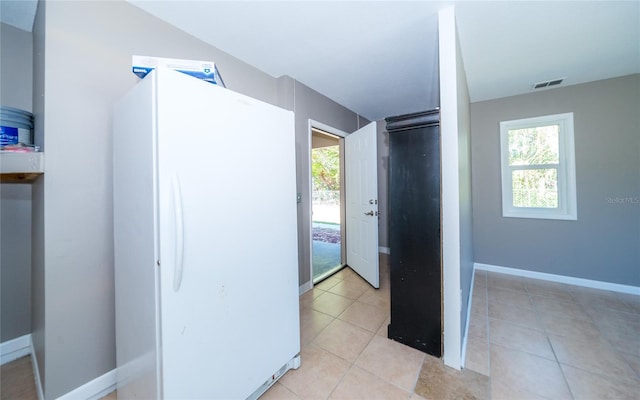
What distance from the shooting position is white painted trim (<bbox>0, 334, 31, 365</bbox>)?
1601 mm

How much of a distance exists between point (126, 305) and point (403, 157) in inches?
79.2

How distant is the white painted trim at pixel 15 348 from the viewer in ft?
5.25

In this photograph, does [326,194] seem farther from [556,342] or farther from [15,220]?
[15,220]

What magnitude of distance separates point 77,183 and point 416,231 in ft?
7.31

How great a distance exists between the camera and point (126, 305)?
48.8 inches

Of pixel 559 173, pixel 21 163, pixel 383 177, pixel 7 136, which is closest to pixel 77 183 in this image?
pixel 21 163

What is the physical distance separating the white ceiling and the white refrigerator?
0.87m

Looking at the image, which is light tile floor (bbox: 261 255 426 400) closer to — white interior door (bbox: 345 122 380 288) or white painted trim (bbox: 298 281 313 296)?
white painted trim (bbox: 298 281 313 296)

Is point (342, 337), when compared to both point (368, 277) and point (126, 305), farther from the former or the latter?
point (126, 305)

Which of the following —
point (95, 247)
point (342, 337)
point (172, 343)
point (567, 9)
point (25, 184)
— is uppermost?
point (567, 9)

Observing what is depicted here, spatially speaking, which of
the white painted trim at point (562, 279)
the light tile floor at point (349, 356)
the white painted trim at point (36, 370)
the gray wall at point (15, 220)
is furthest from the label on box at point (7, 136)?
the white painted trim at point (562, 279)

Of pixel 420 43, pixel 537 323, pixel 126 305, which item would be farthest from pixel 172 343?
pixel 537 323

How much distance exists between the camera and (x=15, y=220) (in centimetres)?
162

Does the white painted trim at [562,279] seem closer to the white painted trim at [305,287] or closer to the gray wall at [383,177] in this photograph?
the gray wall at [383,177]
